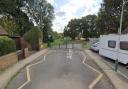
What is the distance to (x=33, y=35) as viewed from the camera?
37188 mm

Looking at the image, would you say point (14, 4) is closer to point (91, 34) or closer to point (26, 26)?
point (26, 26)

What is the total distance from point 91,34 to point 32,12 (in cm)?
3717

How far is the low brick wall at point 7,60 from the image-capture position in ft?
55.3

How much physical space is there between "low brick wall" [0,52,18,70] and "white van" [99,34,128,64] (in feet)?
31.4

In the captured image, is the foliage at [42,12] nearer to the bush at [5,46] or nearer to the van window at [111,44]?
the van window at [111,44]

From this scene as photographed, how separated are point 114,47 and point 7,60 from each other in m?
10.4

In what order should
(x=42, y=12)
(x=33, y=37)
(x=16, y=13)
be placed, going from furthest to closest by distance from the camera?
(x=42, y=12) → (x=16, y=13) → (x=33, y=37)

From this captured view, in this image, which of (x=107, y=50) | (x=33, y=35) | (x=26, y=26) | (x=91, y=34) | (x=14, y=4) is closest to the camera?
(x=107, y=50)

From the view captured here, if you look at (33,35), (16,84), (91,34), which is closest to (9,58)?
(16,84)

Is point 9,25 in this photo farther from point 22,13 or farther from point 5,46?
point 5,46

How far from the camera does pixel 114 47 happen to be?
2173 cm

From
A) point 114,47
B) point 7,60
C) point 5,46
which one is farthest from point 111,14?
point 7,60

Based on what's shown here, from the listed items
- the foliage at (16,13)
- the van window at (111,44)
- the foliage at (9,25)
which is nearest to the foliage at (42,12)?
the foliage at (16,13)

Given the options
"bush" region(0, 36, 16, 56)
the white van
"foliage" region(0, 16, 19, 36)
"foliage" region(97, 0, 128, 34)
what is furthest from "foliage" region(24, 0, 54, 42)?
"bush" region(0, 36, 16, 56)
